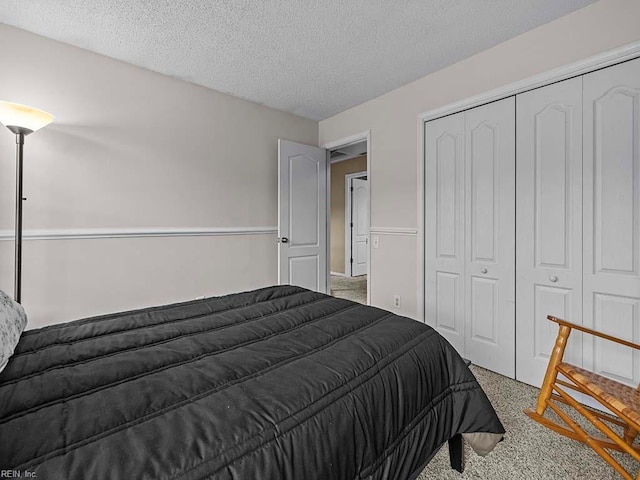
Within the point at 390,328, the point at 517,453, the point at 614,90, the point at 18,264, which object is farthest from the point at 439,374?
the point at 18,264

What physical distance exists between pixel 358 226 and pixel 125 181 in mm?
4772

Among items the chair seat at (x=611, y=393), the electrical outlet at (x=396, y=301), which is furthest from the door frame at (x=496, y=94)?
the chair seat at (x=611, y=393)

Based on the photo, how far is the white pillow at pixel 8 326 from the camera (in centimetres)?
87

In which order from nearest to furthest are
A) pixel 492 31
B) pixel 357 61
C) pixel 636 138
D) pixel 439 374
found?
pixel 439 374, pixel 636 138, pixel 492 31, pixel 357 61

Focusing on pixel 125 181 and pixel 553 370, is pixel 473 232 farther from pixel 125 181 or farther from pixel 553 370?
pixel 125 181

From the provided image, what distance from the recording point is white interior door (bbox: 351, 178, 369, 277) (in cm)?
661

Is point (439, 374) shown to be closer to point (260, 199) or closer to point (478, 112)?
point (478, 112)

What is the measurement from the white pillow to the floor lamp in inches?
47.9

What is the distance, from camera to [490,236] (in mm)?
2430

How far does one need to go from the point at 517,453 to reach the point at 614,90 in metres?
2.10

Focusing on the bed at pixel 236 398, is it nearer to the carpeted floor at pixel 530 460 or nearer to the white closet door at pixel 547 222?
the carpeted floor at pixel 530 460

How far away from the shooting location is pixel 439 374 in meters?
1.26

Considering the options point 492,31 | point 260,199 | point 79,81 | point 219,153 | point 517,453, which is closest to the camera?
point 517,453

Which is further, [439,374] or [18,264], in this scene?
[18,264]
